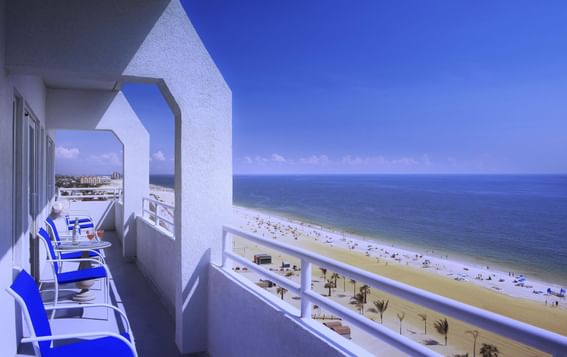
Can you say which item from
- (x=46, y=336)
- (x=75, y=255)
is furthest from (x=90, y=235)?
(x=46, y=336)

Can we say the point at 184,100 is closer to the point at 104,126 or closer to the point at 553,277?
the point at 104,126

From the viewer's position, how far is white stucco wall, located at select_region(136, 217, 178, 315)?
5090mm

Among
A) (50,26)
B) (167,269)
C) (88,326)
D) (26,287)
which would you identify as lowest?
(88,326)

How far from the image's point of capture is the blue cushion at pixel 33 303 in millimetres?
2377

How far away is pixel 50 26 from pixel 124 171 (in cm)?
542

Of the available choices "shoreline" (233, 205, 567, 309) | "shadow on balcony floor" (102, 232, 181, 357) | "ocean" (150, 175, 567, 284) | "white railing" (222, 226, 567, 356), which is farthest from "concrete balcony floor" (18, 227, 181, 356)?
"ocean" (150, 175, 567, 284)

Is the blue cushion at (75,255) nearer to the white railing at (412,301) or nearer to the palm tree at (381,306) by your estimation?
the white railing at (412,301)

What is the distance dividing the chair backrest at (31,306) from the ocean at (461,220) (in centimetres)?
3656

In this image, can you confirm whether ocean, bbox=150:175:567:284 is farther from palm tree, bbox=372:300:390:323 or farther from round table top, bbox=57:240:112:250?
round table top, bbox=57:240:112:250

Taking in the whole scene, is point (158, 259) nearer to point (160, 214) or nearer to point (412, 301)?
point (160, 214)

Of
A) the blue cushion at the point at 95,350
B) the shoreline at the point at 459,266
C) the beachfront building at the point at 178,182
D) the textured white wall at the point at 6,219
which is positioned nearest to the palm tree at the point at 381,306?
the beachfront building at the point at 178,182

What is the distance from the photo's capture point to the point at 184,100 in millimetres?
3725

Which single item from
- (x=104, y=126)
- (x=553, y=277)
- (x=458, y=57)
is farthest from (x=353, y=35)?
(x=104, y=126)

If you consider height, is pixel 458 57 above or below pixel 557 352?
above
